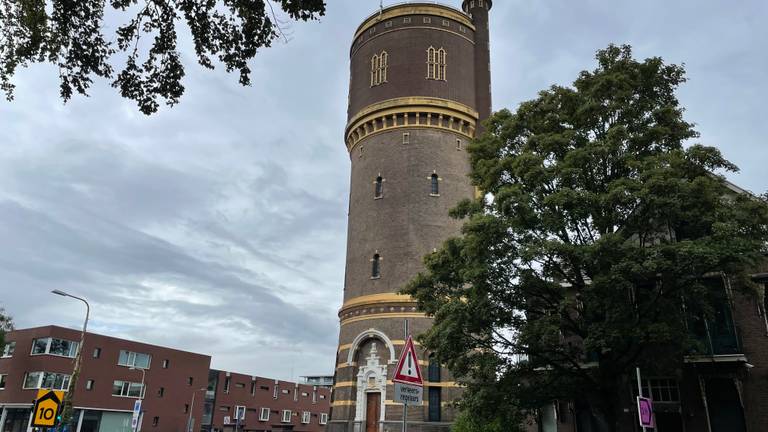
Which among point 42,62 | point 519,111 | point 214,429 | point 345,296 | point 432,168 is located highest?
point 432,168

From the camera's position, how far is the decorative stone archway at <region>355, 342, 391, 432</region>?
32219 mm

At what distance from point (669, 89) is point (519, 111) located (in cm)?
510

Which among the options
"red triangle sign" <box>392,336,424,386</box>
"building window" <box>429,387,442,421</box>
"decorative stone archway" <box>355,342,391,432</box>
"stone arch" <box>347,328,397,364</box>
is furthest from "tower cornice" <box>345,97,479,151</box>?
"red triangle sign" <box>392,336,424,386</box>

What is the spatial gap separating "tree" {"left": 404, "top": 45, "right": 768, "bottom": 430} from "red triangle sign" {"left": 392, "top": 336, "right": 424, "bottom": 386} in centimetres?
733

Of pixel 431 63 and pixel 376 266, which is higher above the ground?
pixel 431 63

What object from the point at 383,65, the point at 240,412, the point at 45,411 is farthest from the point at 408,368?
the point at 240,412

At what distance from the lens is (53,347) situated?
5131 centimetres

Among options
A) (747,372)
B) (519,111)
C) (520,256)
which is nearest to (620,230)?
(520,256)

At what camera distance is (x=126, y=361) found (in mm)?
56688

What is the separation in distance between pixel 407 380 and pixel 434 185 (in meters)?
27.3

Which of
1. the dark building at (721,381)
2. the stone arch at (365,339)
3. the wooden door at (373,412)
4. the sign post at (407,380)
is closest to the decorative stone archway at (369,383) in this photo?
the wooden door at (373,412)

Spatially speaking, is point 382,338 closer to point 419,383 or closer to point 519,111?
point 519,111

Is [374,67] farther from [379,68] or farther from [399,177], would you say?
[399,177]

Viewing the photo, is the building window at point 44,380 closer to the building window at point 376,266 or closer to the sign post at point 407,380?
the building window at point 376,266
